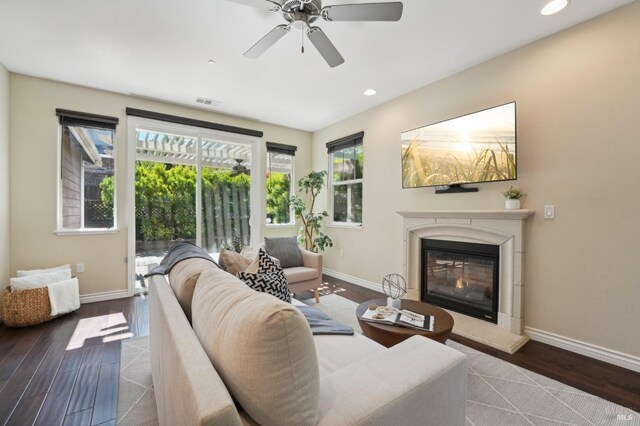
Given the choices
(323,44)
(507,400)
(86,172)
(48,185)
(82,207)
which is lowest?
(507,400)

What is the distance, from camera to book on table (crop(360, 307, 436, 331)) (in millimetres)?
1857

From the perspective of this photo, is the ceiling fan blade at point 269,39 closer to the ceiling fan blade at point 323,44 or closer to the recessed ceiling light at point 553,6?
the ceiling fan blade at point 323,44

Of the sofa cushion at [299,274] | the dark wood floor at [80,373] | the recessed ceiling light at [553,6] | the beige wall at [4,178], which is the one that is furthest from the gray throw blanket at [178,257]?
the recessed ceiling light at [553,6]

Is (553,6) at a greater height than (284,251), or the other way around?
(553,6)

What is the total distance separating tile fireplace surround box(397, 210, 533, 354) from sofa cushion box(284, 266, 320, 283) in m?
1.57

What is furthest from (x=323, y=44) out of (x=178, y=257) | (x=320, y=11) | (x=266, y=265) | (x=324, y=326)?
(x=324, y=326)

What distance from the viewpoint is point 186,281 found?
1.40 m

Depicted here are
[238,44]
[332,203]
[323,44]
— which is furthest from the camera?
[332,203]

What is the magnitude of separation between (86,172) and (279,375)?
410 cm

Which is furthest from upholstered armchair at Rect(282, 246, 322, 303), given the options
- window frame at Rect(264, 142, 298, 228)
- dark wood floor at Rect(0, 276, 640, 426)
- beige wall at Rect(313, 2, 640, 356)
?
beige wall at Rect(313, 2, 640, 356)

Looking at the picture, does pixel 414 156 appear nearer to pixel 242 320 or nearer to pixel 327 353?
pixel 327 353

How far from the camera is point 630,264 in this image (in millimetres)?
2066

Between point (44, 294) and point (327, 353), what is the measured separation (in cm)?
312

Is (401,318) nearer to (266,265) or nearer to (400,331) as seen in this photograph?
(400,331)
